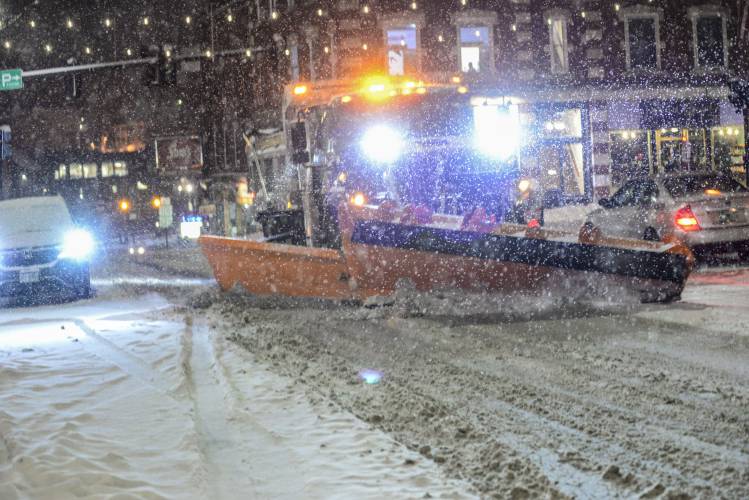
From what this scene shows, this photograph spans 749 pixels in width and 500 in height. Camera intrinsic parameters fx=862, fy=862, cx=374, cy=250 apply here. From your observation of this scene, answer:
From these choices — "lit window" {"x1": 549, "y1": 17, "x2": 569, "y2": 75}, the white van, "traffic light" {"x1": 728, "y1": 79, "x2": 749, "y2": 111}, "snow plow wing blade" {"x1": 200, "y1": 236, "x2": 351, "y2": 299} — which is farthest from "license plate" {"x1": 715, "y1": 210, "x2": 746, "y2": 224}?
"lit window" {"x1": 549, "y1": 17, "x2": 569, "y2": 75}

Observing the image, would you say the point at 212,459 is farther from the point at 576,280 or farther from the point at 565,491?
the point at 576,280

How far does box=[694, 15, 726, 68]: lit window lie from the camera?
3203cm

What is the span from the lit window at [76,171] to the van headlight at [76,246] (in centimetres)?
4940

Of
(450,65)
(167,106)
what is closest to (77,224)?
(450,65)

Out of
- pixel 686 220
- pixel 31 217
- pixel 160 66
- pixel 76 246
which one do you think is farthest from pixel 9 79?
pixel 686 220

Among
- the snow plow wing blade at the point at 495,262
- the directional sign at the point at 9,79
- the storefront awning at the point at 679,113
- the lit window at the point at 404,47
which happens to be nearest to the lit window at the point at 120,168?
the lit window at the point at 404,47

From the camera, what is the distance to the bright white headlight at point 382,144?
41.6ft

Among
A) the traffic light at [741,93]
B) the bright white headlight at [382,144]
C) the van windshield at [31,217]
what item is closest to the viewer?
the bright white headlight at [382,144]

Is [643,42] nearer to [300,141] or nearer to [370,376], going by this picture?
[300,141]

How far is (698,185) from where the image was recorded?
46.2ft

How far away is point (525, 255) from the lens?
10047mm

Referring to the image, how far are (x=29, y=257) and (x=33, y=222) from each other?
1100mm

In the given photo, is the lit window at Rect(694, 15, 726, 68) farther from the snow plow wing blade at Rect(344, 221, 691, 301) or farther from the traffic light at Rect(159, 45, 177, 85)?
the snow plow wing blade at Rect(344, 221, 691, 301)

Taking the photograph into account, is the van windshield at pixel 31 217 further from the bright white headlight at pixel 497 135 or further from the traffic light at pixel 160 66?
the traffic light at pixel 160 66
